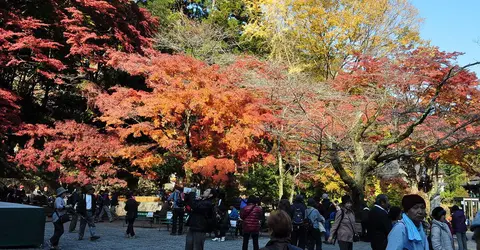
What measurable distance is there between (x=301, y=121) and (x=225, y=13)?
16.9 m

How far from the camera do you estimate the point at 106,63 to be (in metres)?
22.8

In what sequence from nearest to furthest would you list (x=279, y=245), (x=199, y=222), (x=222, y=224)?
(x=279, y=245)
(x=199, y=222)
(x=222, y=224)

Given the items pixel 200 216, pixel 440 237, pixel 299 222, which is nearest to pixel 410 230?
pixel 440 237

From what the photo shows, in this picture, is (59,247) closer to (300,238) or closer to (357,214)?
(300,238)

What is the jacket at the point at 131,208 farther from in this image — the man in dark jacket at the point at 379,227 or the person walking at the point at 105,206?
the man in dark jacket at the point at 379,227

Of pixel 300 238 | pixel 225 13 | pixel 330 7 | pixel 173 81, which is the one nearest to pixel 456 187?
pixel 330 7

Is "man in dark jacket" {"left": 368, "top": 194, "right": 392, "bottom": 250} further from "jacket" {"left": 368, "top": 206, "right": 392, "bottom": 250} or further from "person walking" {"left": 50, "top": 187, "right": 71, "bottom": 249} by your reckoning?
"person walking" {"left": 50, "top": 187, "right": 71, "bottom": 249}

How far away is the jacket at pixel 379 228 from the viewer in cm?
659

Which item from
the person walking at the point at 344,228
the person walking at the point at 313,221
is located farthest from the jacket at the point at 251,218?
the person walking at the point at 344,228

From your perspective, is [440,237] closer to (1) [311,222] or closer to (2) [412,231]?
(2) [412,231]

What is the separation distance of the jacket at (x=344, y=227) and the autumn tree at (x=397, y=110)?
732 centimetres

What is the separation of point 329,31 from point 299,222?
19.5 metres

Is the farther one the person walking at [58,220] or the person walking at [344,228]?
the person walking at [58,220]

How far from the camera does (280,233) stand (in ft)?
10.9
